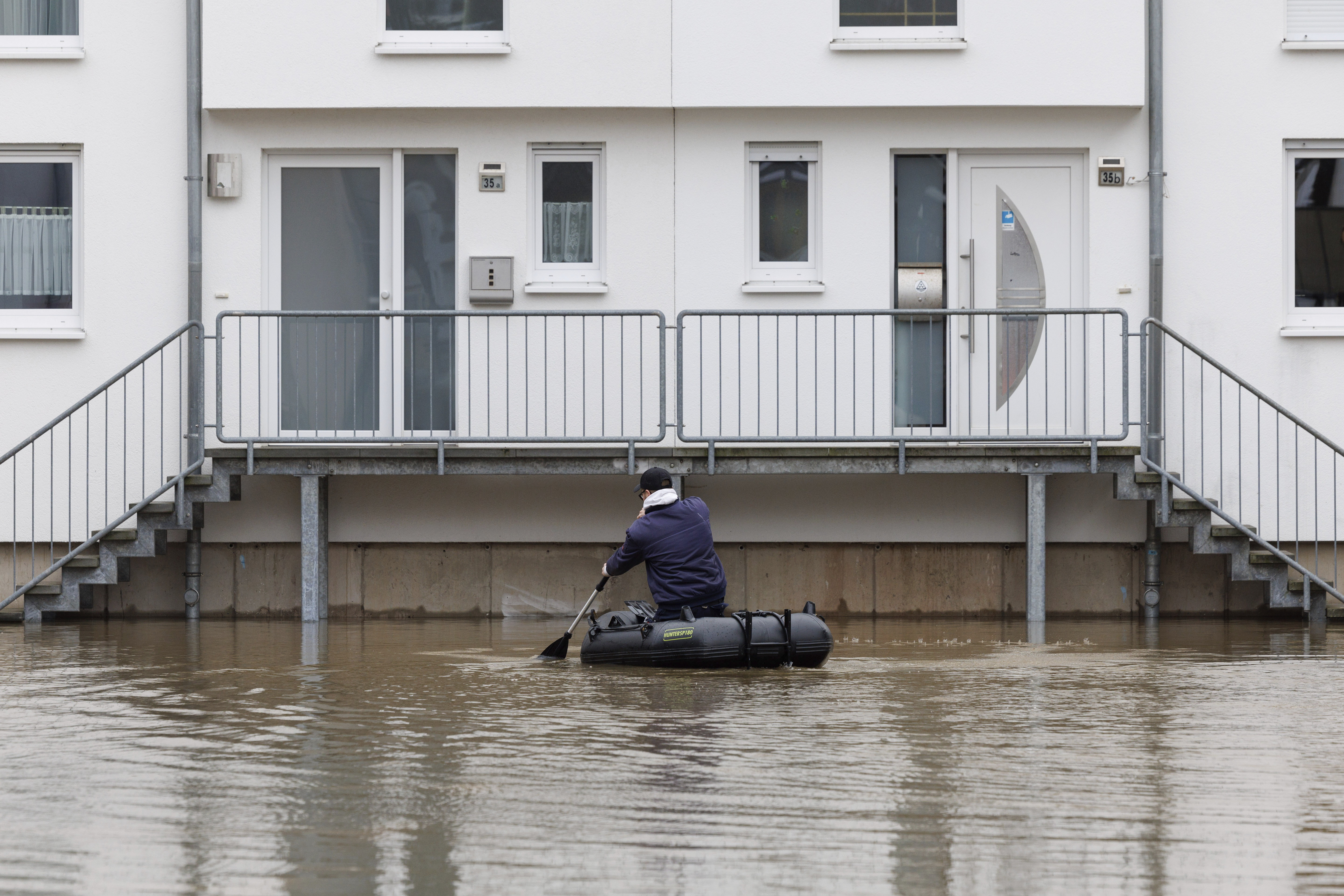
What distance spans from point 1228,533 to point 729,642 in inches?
192

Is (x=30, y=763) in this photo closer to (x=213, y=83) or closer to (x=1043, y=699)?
(x=1043, y=699)

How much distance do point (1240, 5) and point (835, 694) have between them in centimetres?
795

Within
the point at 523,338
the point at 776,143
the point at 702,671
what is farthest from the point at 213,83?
the point at 702,671

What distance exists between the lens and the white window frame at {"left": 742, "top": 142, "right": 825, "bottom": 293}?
1412 cm

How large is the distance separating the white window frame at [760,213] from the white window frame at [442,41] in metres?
2.20

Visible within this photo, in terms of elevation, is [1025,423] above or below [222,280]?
below

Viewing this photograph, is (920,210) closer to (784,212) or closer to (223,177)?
(784,212)

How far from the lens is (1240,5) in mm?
14039

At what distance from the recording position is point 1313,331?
Answer: 13.9 metres

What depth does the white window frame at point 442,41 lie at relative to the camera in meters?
13.8

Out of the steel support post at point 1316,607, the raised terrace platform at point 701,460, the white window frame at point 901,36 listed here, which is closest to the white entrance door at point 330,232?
the raised terrace platform at point 701,460

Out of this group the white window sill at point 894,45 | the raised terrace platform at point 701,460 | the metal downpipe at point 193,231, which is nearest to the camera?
the raised terrace platform at point 701,460

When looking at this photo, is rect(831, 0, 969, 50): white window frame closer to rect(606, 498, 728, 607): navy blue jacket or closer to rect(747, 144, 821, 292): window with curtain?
rect(747, 144, 821, 292): window with curtain

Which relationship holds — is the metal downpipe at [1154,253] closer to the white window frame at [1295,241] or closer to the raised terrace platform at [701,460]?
the raised terrace platform at [701,460]
